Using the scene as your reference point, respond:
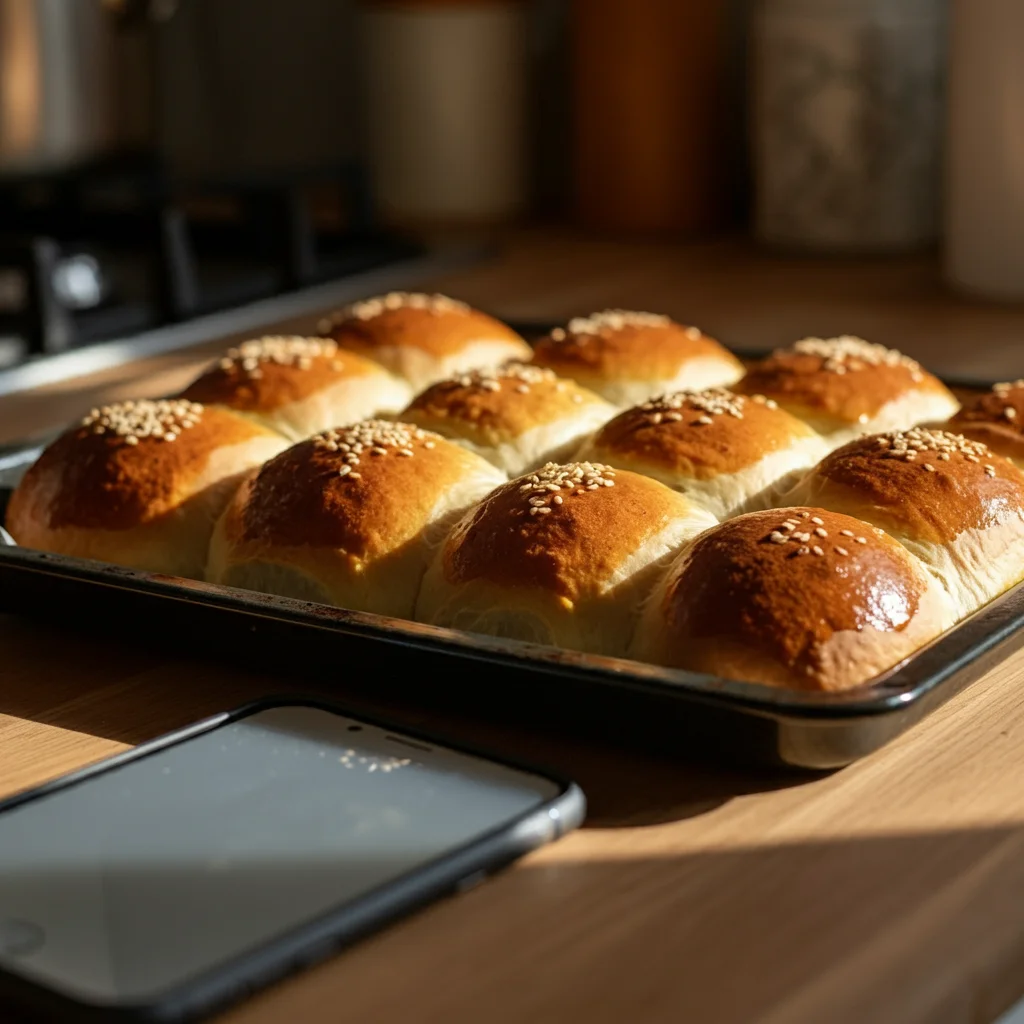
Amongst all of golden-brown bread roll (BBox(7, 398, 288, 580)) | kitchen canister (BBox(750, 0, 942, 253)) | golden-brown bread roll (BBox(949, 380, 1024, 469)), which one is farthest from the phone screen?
kitchen canister (BBox(750, 0, 942, 253))

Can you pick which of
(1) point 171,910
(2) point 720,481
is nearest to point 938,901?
(1) point 171,910

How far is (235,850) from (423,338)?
73cm

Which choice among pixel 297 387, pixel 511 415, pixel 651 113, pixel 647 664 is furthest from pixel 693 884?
pixel 651 113

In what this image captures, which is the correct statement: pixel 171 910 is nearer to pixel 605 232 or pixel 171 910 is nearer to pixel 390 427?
pixel 390 427

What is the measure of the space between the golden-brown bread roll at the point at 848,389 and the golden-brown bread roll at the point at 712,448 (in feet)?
0.28

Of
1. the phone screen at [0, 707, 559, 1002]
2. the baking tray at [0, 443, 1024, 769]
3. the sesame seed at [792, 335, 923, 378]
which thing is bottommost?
the phone screen at [0, 707, 559, 1002]

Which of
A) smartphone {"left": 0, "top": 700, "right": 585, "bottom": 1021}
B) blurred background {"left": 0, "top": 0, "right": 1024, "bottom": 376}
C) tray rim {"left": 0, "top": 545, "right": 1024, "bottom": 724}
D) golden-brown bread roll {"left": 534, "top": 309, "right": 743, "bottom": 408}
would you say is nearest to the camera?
smartphone {"left": 0, "top": 700, "right": 585, "bottom": 1021}

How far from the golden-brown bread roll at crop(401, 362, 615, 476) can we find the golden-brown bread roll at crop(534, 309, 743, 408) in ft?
0.26

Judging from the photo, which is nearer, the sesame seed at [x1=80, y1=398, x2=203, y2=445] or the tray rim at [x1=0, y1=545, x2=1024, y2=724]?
the tray rim at [x1=0, y1=545, x2=1024, y2=724]

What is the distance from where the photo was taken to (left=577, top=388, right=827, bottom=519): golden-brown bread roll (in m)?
0.97

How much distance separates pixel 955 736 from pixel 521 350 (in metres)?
0.69

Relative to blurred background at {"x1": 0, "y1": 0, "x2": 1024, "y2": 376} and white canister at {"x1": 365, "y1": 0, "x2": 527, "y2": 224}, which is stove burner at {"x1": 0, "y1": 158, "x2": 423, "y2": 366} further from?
white canister at {"x1": 365, "y1": 0, "x2": 527, "y2": 224}

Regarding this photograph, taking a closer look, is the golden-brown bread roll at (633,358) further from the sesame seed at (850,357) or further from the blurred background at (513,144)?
the blurred background at (513,144)

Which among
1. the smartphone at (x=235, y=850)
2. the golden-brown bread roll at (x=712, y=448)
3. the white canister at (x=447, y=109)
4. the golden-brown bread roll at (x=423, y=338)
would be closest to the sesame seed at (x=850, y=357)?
the golden-brown bread roll at (x=712, y=448)
